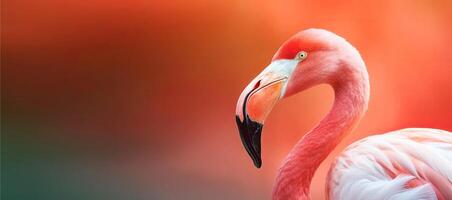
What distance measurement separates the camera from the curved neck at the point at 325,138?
1.44m

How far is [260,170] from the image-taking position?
5.32 feet

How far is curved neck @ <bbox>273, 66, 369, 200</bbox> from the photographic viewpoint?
4.73 ft

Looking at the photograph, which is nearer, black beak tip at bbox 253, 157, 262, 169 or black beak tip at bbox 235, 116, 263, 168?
black beak tip at bbox 235, 116, 263, 168

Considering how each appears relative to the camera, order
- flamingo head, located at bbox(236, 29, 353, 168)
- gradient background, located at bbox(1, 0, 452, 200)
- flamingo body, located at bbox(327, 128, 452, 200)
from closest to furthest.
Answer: flamingo body, located at bbox(327, 128, 452, 200) < flamingo head, located at bbox(236, 29, 353, 168) < gradient background, located at bbox(1, 0, 452, 200)

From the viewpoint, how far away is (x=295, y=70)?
1437 mm

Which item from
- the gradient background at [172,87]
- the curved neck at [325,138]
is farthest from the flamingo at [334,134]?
the gradient background at [172,87]

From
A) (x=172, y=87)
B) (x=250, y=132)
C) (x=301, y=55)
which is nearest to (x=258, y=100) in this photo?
(x=250, y=132)

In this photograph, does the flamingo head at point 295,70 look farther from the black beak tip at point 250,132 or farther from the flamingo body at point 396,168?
the flamingo body at point 396,168

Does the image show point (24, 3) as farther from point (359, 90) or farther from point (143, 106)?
point (359, 90)

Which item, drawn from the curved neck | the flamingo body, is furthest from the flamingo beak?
the flamingo body

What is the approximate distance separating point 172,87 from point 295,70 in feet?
1.43

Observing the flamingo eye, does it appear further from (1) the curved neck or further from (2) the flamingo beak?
(1) the curved neck

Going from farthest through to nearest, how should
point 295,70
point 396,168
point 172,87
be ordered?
point 172,87 < point 295,70 < point 396,168

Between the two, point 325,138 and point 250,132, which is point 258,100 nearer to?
point 250,132
